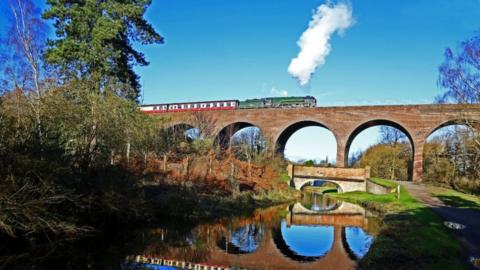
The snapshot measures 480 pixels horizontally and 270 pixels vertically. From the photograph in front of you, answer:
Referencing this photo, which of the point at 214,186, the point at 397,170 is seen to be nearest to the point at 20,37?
the point at 214,186

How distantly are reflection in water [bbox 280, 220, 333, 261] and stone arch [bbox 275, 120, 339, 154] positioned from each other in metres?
18.6

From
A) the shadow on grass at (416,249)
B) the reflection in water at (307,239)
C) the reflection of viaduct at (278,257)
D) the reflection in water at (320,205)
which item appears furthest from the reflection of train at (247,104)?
the shadow on grass at (416,249)

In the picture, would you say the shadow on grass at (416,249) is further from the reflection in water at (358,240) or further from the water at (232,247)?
the water at (232,247)

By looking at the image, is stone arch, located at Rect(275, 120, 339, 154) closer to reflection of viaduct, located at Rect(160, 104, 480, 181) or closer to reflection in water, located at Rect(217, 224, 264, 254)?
reflection of viaduct, located at Rect(160, 104, 480, 181)

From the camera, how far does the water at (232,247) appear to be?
29.6ft

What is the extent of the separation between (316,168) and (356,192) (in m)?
4.15

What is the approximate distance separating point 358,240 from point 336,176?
1973 centimetres

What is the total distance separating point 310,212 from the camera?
21422 millimetres

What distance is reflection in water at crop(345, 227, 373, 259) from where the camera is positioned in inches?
446

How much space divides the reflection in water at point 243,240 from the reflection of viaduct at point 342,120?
16.7 meters

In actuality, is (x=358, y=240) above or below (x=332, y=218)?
above

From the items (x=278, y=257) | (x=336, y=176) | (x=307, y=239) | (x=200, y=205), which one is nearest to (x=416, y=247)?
(x=278, y=257)

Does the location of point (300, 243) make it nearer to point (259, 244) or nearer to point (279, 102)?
point (259, 244)

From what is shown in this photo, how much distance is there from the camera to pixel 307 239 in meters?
13.4
